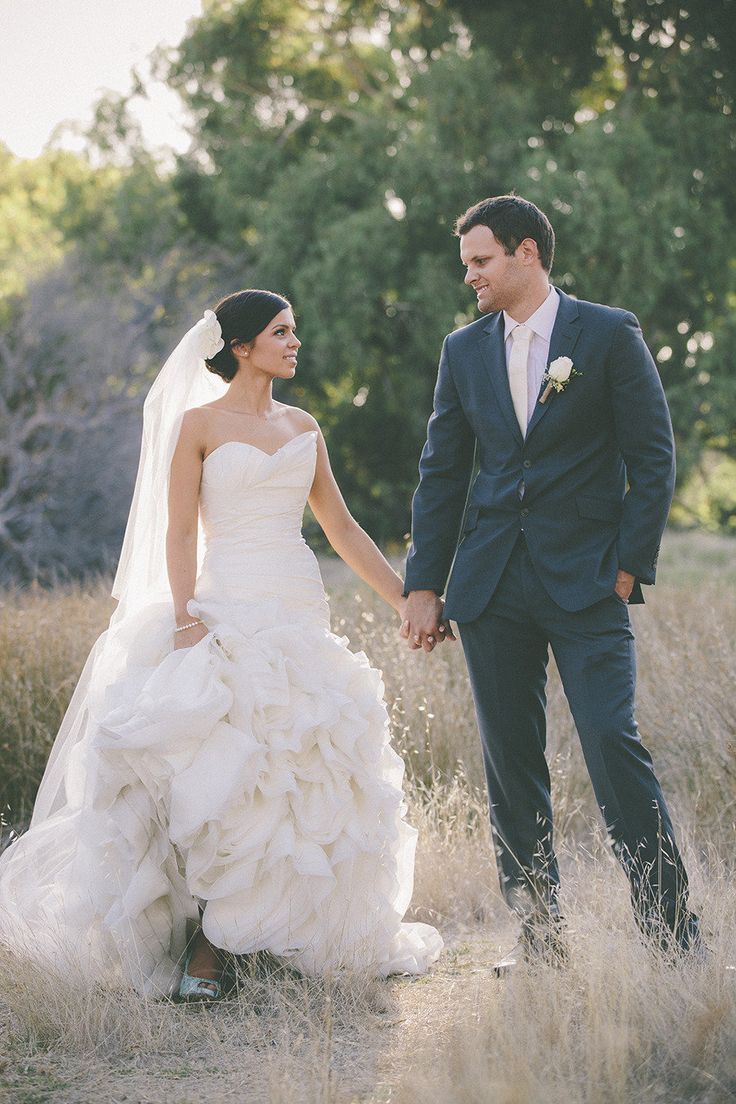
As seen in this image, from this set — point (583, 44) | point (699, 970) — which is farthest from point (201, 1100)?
point (583, 44)

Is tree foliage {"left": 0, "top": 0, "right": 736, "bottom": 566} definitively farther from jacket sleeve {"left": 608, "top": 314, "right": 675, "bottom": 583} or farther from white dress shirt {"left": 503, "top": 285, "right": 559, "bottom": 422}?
jacket sleeve {"left": 608, "top": 314, "right": 675, "bottom": 583}

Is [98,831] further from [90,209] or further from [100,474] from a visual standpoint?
[90,209]

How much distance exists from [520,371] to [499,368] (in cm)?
7

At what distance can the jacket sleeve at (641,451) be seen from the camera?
3.39 meters

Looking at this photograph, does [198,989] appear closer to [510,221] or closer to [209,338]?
[209,338]

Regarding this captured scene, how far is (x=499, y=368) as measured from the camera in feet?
11.9

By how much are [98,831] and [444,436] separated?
1.68m

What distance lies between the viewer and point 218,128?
17.9m

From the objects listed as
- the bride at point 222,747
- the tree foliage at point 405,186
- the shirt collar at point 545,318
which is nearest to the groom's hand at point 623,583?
the shirt collar at point 545,318

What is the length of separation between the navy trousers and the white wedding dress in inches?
15.6

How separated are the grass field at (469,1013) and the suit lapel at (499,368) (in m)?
1.46

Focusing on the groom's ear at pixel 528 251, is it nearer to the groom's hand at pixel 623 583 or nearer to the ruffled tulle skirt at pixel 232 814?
the groom's hand at pixel 623 583

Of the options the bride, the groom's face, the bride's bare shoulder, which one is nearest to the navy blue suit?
the groom's face

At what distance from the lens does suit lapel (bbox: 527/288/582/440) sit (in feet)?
11.5
